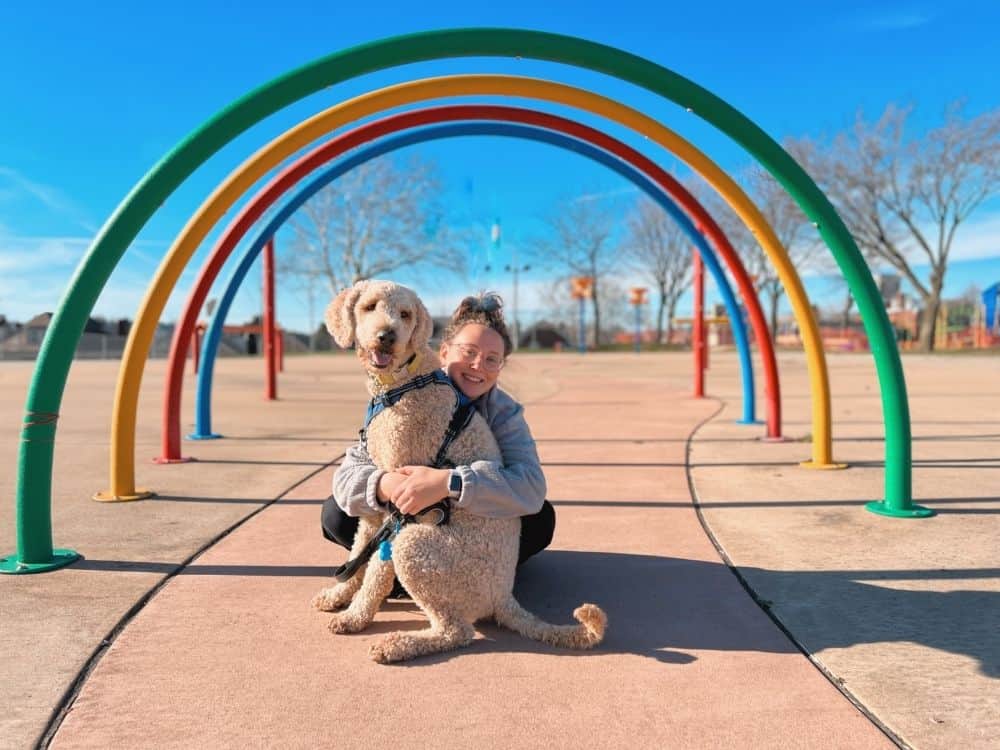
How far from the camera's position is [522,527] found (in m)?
3.53

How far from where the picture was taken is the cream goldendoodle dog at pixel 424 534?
110 inches

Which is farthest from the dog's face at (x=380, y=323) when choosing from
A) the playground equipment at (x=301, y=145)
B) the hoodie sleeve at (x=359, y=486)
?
the playground equipment at (x=301, y=145)

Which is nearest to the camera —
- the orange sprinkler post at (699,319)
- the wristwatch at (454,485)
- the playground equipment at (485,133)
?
the wristwatch at (454,485)

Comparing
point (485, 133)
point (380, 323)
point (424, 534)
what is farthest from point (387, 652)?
point (485, 133)

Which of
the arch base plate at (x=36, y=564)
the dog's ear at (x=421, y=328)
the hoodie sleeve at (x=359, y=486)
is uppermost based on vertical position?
the dog's ear at (x=421, y=328)

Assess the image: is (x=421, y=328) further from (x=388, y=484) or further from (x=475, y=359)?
(x=388, y=484)

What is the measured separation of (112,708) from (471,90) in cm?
437

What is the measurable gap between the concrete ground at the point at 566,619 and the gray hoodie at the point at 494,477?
0.51 meters

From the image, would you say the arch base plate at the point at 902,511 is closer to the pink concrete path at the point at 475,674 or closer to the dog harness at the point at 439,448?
the pink concrete path at the point at 475,674

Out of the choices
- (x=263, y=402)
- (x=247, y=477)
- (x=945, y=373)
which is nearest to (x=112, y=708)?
(x=247, y=477)

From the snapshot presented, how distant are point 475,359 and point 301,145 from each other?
300 cm

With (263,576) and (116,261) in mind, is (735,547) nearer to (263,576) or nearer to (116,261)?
(263,576)

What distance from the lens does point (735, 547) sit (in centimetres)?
423

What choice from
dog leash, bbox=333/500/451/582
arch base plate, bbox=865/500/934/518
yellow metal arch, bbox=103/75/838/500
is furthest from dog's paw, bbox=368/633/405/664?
arch base plate, bbox=865/500/934/518
